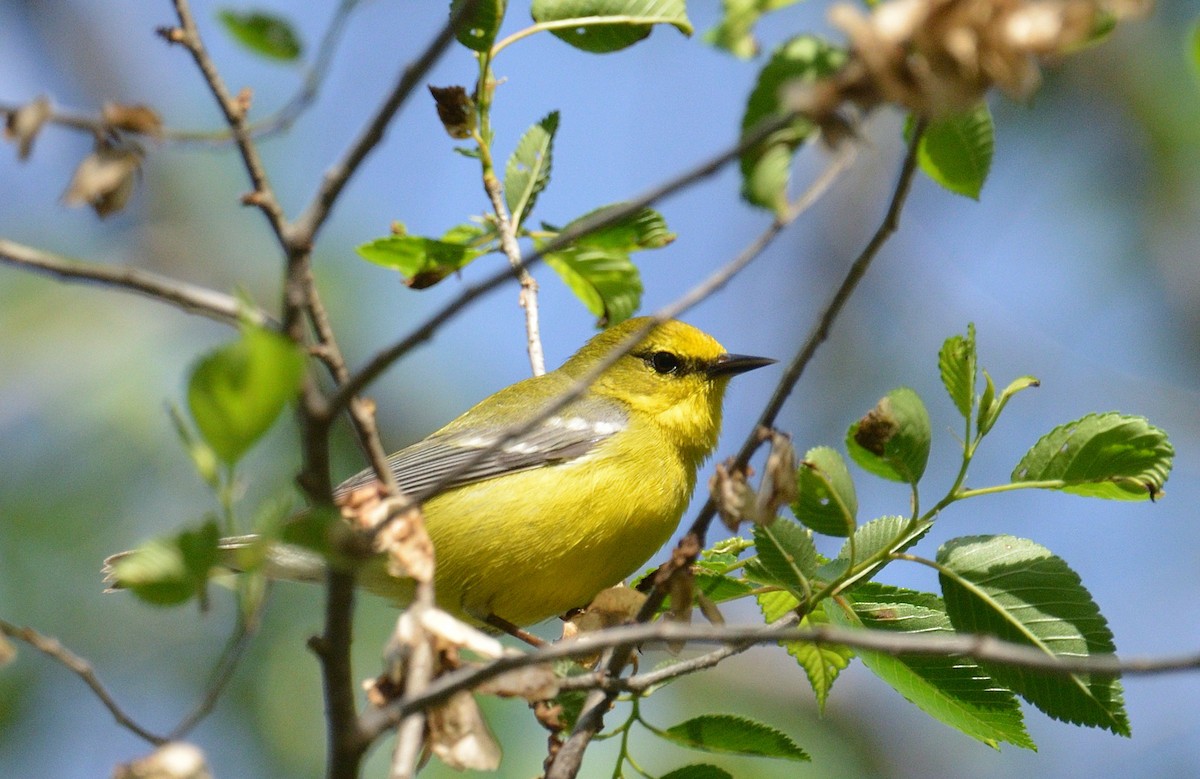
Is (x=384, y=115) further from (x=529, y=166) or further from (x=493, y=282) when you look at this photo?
(x=529, y=166)

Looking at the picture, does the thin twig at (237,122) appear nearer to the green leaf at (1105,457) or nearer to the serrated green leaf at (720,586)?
the serrated green leaf at (720,586)

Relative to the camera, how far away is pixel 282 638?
739 cm

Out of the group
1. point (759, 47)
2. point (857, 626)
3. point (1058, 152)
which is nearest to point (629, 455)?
point (857, 626)

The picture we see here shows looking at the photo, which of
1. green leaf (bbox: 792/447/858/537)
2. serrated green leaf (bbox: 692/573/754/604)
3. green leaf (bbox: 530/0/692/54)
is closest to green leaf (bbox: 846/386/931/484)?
green leaf (bbox: 792/447/858/537)

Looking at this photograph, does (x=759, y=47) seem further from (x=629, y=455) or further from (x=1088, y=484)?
(x=629, y=455)

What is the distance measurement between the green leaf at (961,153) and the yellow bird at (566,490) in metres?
2.08

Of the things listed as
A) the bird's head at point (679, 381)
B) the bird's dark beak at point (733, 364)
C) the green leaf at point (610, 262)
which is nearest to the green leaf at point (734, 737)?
the green leaf at point (610, 262)

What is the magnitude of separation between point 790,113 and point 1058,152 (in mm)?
10486

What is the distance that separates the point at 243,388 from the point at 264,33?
74 cm

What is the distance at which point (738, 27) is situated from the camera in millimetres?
1843

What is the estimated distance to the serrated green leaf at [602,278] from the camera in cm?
321

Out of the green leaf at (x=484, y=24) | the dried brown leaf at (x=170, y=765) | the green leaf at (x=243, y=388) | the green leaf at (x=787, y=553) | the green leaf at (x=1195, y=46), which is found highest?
the green leaf at (x=1195, y=46)

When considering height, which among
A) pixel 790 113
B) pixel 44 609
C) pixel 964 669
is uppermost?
pixel 790 113

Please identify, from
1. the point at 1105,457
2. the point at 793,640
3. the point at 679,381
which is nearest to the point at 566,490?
the point at 679,381
